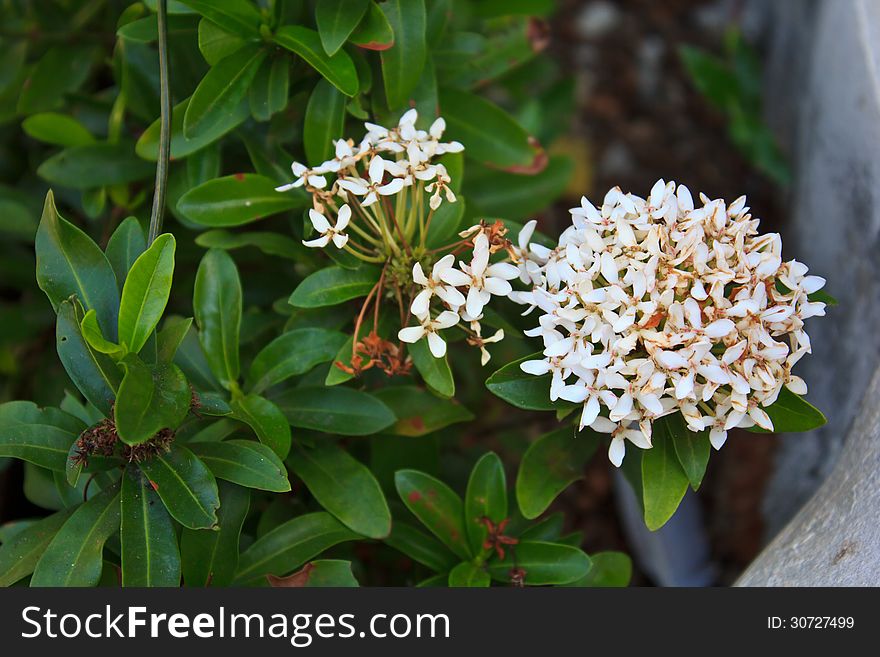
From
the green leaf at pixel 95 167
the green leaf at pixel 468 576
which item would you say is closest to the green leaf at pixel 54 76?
the green leaf at pixel 95 167

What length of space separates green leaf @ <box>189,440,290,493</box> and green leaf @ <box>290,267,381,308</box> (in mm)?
214

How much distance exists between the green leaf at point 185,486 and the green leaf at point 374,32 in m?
0.65

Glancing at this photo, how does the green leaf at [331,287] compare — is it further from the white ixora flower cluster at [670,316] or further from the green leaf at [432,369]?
the white ixora flower cluster at [670,316]

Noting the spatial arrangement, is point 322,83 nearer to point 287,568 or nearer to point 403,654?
point 287,568

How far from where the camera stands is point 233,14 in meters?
1.34

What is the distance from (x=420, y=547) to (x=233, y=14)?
0.89 m

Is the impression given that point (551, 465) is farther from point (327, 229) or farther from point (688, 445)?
point (327, 229)

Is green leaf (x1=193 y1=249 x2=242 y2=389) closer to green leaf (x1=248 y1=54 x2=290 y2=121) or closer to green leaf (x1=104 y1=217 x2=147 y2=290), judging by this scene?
green leaf (x1=104 y1=217 x2=147 y2=290)

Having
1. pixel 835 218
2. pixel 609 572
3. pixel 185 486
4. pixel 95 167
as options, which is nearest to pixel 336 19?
pixel 95 167

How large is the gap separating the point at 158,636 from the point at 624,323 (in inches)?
29.9

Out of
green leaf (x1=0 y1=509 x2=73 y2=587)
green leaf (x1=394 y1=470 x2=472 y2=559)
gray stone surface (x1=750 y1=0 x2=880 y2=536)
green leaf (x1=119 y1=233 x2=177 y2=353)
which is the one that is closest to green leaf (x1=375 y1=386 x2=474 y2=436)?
green leaf (x1=394 y1=470 x2=472 y2=559)

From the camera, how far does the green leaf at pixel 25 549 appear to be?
1240mm

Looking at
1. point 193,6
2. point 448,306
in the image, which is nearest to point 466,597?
point 448,306

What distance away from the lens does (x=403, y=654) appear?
4.08 feet
